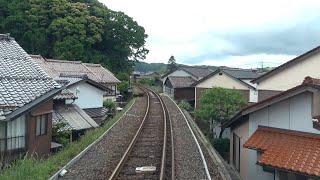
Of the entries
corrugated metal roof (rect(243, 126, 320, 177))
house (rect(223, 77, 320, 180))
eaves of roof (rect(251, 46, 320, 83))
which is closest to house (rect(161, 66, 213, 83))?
eaves of roof (rect(251, 46, 320, 83))

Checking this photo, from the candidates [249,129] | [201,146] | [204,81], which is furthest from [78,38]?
[249,129]

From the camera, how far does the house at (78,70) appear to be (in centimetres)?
3744

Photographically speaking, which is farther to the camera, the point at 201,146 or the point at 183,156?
the point at 201,146

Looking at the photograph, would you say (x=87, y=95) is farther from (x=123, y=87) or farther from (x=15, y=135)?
(x=123, y=87)

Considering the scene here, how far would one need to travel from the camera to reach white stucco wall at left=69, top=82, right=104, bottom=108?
27.3m

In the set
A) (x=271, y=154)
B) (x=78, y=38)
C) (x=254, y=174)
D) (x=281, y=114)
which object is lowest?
(x=254, y=174)

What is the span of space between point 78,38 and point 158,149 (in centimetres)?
3924

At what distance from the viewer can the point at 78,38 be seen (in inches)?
2087

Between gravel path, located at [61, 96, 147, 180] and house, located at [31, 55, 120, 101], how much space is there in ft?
51.0

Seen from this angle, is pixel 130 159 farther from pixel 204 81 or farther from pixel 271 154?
pixel 204 81

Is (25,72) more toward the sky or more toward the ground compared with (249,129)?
more toward the sky

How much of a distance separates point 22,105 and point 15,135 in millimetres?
1115

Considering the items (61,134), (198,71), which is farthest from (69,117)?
(198,71)

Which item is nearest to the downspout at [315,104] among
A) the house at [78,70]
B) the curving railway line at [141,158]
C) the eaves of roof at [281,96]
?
the eaves of roof at [281,96]
